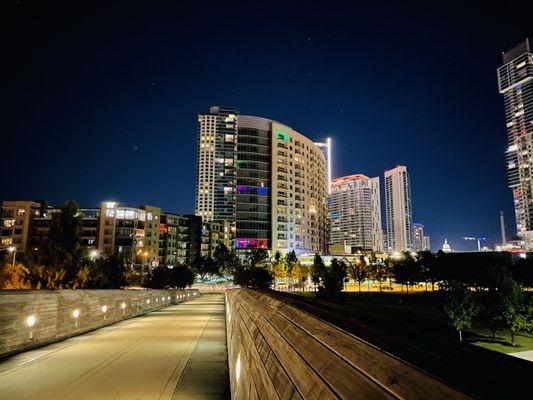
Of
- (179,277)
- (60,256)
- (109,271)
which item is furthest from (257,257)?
(60,256)

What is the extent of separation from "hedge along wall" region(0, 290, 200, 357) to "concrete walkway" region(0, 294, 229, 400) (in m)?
0.65

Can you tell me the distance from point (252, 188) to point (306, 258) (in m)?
31.2

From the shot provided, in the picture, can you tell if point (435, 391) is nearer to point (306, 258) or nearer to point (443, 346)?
point (443, 346)

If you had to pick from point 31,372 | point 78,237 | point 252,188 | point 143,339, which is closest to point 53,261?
point 78,237

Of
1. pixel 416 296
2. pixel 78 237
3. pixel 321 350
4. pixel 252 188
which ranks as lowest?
pixel 416 296

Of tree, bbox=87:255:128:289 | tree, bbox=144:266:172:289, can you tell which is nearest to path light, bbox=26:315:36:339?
tree, bbox=87:255:128:289

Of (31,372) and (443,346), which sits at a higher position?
(443,346)

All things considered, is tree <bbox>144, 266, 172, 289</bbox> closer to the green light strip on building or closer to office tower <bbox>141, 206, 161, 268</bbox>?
office tower <bbox>141, 206, 161, 268</bbox>

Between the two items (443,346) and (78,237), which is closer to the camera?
(443,346)

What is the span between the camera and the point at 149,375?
10.8 m

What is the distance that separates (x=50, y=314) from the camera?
54.4ft

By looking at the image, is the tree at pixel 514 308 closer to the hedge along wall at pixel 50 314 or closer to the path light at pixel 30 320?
the hedge along wall at pixel 50 314

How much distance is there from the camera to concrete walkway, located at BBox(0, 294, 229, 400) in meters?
9.05

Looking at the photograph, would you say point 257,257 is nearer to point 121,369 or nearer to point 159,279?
point 159,279
